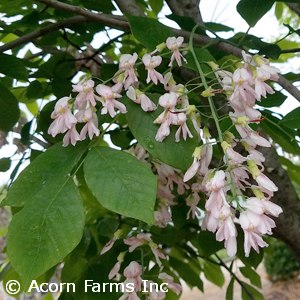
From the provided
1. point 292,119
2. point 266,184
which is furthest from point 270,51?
point 266,184

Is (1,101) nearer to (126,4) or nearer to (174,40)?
(126,4)

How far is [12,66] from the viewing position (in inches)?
36.5

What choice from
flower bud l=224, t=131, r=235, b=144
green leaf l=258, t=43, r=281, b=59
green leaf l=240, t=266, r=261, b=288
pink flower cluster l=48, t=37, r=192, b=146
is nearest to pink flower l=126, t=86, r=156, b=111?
pink flower cluster l=48, t=37, r=192, b=146

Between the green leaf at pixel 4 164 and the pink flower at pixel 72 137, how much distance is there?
555 millimetres

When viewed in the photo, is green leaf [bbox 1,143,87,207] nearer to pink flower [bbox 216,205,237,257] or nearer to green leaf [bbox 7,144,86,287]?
green leaf [bbox 7,144,86,287]

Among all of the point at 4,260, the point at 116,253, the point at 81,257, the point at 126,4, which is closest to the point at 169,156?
the point at 116,253

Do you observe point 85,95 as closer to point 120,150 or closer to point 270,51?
point 120,150

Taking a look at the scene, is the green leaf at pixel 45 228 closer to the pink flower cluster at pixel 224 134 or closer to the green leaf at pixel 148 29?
the pink flower cluster at pixel 224 134

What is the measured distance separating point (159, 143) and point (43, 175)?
0.14 m

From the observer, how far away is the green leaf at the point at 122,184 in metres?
0.54

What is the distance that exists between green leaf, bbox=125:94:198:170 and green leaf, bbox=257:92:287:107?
242 mm

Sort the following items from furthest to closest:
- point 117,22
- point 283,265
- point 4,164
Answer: point 283,265 < point 4,164 < point 117,22

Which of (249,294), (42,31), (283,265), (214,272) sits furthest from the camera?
(283,265)

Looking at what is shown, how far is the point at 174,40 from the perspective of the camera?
0.68 meters
